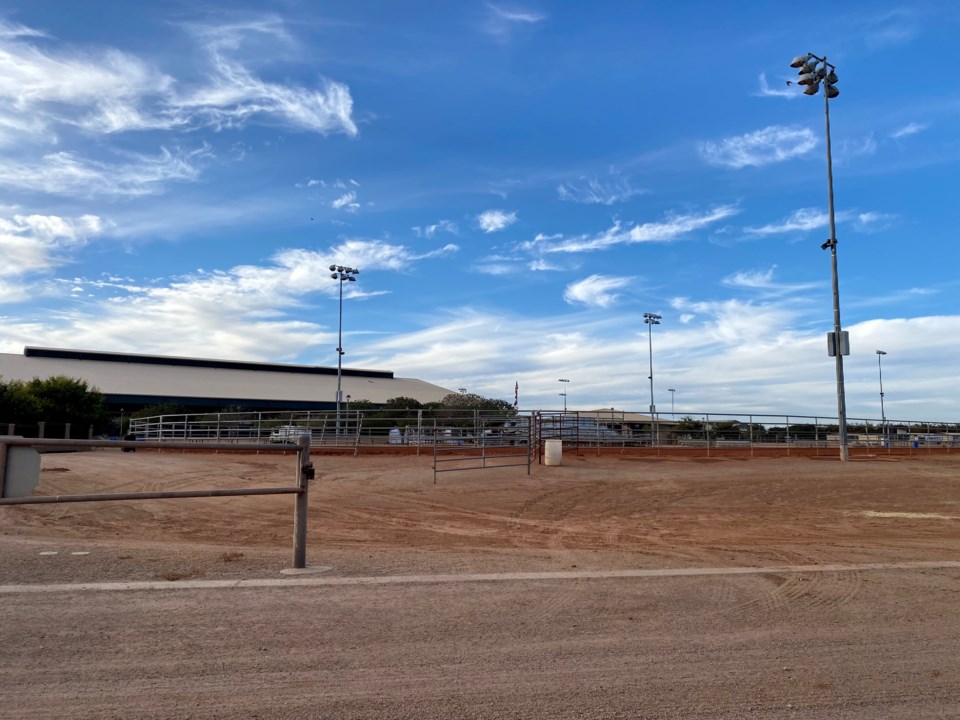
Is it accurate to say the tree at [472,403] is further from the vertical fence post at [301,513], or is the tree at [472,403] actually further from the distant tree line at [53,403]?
the vertical fence post at [301,513]

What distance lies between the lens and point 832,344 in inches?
1068

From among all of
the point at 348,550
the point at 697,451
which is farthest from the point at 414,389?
the point at 348,550

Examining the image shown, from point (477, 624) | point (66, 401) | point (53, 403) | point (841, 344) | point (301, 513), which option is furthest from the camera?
point (66, 401)

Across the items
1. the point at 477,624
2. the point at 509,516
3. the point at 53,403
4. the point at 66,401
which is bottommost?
the point at 509,516

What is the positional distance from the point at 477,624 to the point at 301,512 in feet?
8.61

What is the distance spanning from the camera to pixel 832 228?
27438 mm

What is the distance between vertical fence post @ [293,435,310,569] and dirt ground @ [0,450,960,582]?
1.24 ft

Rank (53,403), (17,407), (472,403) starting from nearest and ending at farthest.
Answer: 1. (17,407)
2. (53,403)
3. (472,403)

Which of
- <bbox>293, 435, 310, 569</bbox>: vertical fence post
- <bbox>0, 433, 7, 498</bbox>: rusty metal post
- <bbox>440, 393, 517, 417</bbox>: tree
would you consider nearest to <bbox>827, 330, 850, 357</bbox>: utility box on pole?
<bbox>293, 435, 310, 569</bbox>: vertical fence post

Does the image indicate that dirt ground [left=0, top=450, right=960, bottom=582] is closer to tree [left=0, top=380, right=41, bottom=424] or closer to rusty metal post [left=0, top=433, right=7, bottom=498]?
rusty metal post [left=0, top=433, right=7, bottom=498]

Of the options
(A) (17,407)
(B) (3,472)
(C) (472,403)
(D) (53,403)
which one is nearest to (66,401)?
(D) (53,403)

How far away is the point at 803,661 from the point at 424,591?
293cm

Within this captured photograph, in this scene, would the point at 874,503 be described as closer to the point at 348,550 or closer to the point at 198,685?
the point at 348,550

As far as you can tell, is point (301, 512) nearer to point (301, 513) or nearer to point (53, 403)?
point (301, 513)
